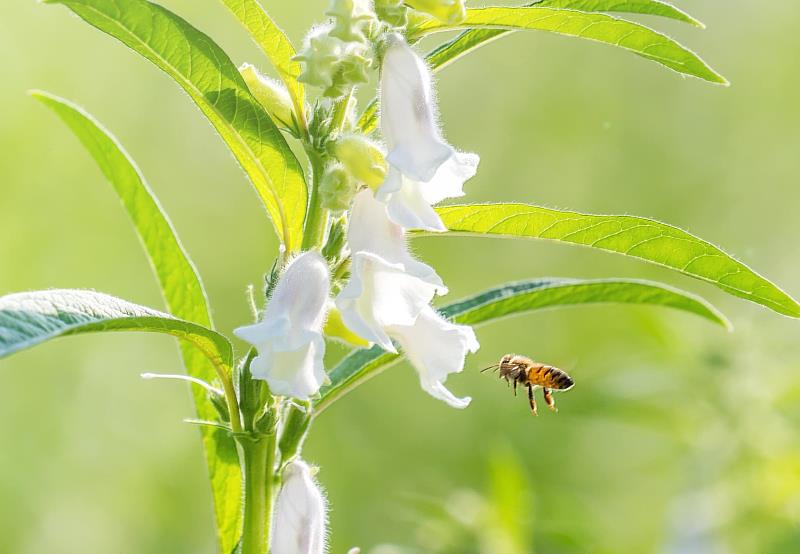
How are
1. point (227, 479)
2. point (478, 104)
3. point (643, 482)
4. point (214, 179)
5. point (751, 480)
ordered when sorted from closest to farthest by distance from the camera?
point (227, 479) < point (751, 480) < point (643, 482) < point (214, 179) < point (478, 104)

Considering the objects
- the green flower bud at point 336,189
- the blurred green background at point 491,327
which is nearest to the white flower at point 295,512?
the green flower bud at point 336,189

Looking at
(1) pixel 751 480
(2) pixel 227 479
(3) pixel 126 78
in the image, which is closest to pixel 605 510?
(1) pixel 751 480

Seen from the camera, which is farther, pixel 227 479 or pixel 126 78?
pixel 126 78

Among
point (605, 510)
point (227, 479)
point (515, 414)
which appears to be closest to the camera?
point (227, 479)

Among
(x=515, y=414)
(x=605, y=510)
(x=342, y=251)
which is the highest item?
(x=515, y=414)

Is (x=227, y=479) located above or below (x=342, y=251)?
below

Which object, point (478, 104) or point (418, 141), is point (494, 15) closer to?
point (418, 141)

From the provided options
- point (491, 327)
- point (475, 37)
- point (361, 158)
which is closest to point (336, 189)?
point (361, 158)

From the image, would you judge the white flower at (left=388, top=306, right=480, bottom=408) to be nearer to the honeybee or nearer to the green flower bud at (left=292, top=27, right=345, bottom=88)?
the green flower bud at (left=292, top=27, right=345, bottom=88)
